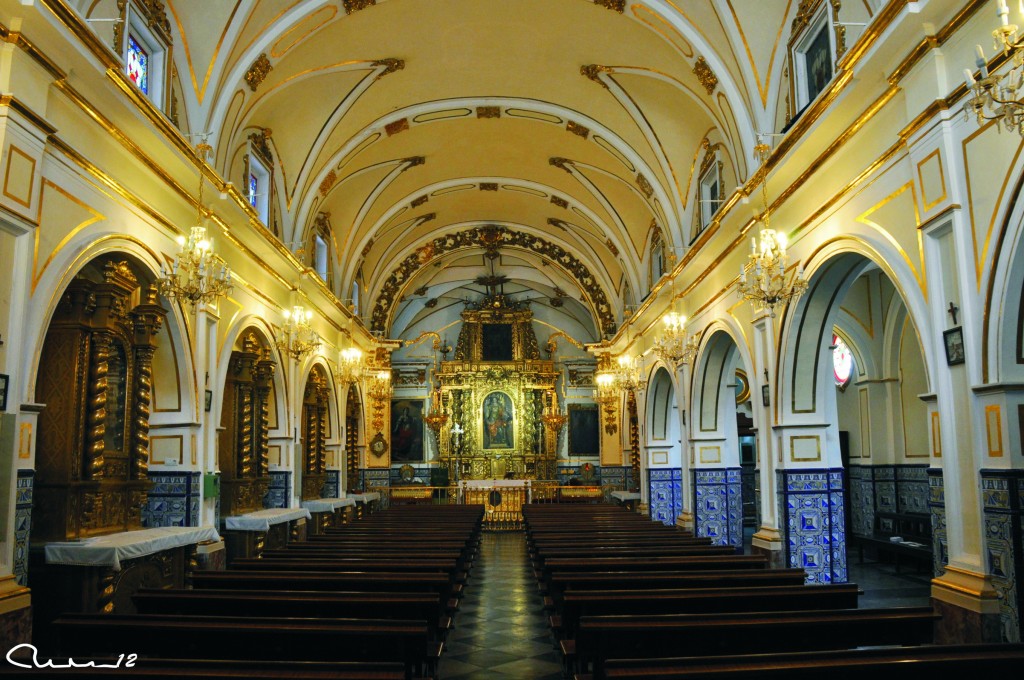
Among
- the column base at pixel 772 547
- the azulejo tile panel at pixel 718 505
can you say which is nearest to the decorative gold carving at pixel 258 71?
the column base at pixel 772 547

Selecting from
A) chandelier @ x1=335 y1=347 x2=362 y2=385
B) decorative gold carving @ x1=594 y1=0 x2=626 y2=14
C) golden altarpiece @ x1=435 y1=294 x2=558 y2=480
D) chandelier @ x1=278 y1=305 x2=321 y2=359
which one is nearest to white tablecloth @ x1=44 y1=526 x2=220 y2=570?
chandelier @ x1=278 y1=305 x2=321 y2=359

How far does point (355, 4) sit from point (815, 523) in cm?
936

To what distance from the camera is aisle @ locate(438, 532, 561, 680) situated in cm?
699

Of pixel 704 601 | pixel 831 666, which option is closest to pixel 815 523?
pixel 704 601

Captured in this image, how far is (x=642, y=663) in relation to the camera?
366cm

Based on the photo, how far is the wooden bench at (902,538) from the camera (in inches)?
471

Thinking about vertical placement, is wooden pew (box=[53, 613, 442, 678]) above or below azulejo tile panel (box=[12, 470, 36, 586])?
below

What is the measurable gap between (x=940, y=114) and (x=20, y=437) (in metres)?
7.81

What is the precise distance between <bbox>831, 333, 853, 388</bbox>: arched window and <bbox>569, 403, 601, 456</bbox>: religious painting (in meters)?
11.6

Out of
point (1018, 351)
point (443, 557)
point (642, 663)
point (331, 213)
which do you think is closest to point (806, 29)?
point (1018, 351)

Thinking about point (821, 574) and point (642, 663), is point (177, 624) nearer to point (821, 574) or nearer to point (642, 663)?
point (642, 663)

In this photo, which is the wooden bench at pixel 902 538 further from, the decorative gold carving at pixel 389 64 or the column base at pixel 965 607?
the decorative gold carving at pixel 389 64

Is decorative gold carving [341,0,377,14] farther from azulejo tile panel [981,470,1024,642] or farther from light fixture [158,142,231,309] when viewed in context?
azulejo tile panel [981,470,1024,642]

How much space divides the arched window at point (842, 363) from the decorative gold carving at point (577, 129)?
6.63m
